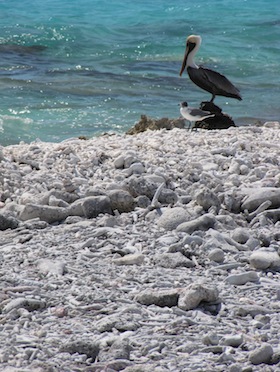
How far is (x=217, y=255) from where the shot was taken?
429 centimetres

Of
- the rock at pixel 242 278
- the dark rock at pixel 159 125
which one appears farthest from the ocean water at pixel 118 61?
the rock at pixel 242 278

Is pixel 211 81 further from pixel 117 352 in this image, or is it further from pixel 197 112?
pixel 117 352

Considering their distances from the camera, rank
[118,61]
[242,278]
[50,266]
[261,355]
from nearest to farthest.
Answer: [261,355]
[242,278]
[50,266]
[118,61]

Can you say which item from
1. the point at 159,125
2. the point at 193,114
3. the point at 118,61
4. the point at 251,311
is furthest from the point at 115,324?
the point at 118,61

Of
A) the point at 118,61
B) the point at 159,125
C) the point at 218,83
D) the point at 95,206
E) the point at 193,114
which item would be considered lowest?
the point at 118,61

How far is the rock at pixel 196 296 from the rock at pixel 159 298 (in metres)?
0.04

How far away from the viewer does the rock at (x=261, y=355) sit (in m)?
3.20

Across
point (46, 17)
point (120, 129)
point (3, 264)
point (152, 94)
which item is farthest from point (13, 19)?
point (3, 264)

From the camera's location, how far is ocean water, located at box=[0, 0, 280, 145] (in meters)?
12.1

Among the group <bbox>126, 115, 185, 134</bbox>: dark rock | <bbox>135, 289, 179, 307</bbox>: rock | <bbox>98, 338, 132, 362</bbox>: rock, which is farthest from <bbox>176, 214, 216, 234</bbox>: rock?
<bbox>126, 115, 185, 134</bbox>: dark rock

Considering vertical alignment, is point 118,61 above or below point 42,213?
below

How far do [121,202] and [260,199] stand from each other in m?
0.84

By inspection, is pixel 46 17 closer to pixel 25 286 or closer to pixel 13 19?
pixel 13 19

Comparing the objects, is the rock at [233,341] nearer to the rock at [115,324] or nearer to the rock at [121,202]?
the rock at [115,324]
